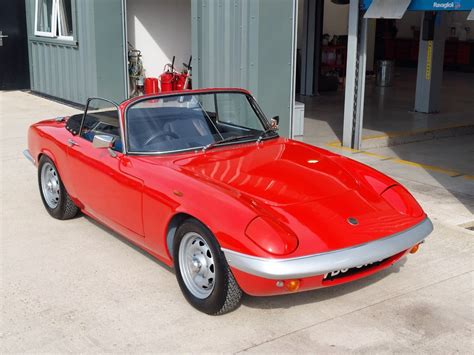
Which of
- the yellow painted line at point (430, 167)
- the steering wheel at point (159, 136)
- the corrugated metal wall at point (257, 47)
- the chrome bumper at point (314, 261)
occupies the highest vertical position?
the corrugated metal wall at point (257, 47)

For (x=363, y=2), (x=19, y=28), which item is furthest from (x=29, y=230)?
(x=19, y=28)

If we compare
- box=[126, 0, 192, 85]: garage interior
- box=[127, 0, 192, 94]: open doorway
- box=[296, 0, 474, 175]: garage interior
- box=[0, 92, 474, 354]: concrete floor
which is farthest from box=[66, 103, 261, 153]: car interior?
box=[126, 0, 192, 85]: garage interior

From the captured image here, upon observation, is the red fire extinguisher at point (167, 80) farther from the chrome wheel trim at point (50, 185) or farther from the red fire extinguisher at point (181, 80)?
the chrome wheel trim at point (50, 185)

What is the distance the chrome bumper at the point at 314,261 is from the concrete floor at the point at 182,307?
17.8 inches

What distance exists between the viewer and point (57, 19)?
1389 cm

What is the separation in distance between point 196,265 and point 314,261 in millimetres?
849

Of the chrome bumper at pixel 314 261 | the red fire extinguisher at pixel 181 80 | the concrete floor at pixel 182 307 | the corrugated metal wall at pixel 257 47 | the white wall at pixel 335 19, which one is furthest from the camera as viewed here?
the white wall at pixel 335 19

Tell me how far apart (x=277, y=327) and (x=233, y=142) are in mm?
1716

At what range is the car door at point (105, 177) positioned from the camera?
15.9 feet

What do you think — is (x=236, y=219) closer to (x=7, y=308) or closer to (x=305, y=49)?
(x=7, y=308)

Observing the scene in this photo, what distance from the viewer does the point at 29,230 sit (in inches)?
235

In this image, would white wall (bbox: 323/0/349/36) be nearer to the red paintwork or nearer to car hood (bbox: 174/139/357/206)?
the red paintwork

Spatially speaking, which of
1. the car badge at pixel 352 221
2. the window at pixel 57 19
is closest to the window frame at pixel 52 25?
the window at pixel 57 19

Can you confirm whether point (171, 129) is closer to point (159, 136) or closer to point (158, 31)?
point (159, 136)
